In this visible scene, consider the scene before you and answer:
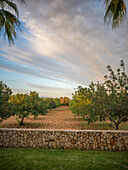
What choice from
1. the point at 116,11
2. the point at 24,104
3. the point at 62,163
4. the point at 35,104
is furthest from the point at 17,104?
the point at 116,11

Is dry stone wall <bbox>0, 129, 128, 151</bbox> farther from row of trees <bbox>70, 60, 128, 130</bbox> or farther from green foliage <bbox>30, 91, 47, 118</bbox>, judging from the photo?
green foliage <bbox>30, 91, 47, 118</bbox>

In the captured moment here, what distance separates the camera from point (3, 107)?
30.5 ft

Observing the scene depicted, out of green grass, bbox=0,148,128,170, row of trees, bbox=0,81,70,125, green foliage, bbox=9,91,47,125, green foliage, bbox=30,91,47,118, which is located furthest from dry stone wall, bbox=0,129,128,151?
green foliage, bbox=30,91,47,118

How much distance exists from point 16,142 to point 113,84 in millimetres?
5630

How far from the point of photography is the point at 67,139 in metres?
5.75

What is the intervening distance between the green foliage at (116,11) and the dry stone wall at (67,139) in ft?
13.8

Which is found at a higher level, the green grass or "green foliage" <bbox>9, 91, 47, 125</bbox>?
"green foliage" <bbox>9, 91, 47, 125</bbox>

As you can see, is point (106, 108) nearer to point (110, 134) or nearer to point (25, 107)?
point (110, 134)

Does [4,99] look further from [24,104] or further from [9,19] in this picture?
[9,19]

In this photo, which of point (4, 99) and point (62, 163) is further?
point (4, 99)

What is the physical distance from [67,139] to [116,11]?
198 inches

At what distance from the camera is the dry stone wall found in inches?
221

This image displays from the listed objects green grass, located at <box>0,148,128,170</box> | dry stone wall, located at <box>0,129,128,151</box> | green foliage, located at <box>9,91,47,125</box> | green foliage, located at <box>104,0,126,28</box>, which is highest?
green foliage, located at <box>104,0,126,28</box>

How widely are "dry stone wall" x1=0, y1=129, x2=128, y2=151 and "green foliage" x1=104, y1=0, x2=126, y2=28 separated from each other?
4.19 metres
